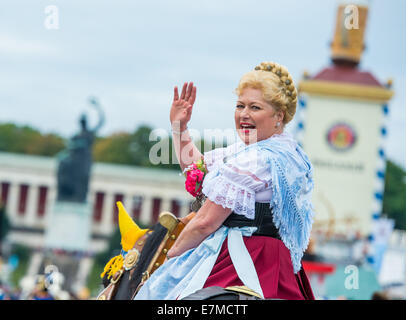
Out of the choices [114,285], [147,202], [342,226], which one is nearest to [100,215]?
[147,202]

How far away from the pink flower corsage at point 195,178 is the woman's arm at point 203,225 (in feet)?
0.84

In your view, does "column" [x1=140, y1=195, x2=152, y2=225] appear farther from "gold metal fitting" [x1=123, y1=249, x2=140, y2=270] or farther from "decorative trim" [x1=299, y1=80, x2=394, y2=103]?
"gold metal fitting" [x1=123, y1=249, x2=140, y2=270]

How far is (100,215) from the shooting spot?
196 ft

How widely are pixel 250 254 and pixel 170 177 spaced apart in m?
55.5

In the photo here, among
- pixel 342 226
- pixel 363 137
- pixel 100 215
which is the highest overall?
pixel 363 137

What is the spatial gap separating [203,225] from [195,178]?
0.35 m

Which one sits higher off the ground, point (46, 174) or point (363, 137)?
point (363, 137)

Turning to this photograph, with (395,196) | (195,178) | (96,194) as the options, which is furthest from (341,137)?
(395,196)

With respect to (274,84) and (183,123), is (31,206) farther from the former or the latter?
(274,84)

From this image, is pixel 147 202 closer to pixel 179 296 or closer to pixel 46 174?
pixel 46 174

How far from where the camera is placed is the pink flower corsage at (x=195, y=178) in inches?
152

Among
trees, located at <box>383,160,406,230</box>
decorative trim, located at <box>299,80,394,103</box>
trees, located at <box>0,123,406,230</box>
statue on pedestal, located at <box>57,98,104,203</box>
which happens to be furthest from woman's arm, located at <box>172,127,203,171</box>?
trees, located at <box>383,160,406,230</box>

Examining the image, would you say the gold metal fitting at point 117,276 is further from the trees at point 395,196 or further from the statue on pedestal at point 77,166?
the trees at point 395,196

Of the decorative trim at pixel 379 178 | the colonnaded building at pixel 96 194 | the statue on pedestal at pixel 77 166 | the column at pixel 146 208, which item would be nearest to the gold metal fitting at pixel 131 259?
the decorative trim at pixel 379 178
